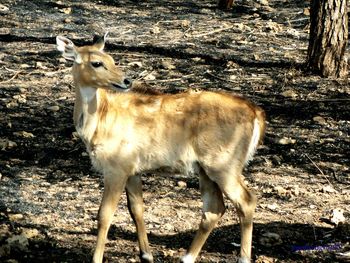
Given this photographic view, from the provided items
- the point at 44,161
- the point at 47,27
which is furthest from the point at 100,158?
the point at 47,27

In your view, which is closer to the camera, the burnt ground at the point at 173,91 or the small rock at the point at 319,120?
the burnt ground at the point at 173,91

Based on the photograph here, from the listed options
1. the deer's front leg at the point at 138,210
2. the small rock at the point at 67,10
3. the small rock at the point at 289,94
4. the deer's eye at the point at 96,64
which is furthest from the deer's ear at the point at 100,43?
the small rock at the point at 67,10

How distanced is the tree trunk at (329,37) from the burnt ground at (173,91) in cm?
23

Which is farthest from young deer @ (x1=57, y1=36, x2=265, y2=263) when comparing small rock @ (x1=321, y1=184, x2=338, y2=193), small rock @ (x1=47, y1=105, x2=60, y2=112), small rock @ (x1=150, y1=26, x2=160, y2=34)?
small rock @ (x1=150, y1=26, x2=160, y2=34)

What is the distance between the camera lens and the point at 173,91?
34.3ft

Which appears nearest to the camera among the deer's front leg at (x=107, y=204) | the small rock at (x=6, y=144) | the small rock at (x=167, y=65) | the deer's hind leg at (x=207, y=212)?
the deer's front leg at (x=107, y=204)

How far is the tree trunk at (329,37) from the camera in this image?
10883 millimetres

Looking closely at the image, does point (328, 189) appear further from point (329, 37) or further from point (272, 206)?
point (329, 37)

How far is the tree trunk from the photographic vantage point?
35.7 feet

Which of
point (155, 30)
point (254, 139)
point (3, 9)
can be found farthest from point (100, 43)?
point (3, 9)

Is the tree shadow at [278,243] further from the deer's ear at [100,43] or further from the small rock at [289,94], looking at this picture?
the small rock at [289,94]

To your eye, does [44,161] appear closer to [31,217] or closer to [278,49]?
[31,217]

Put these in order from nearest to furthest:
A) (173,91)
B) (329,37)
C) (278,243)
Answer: (278,243), (173,91), (329,37)

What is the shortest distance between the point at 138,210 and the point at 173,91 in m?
4.51
